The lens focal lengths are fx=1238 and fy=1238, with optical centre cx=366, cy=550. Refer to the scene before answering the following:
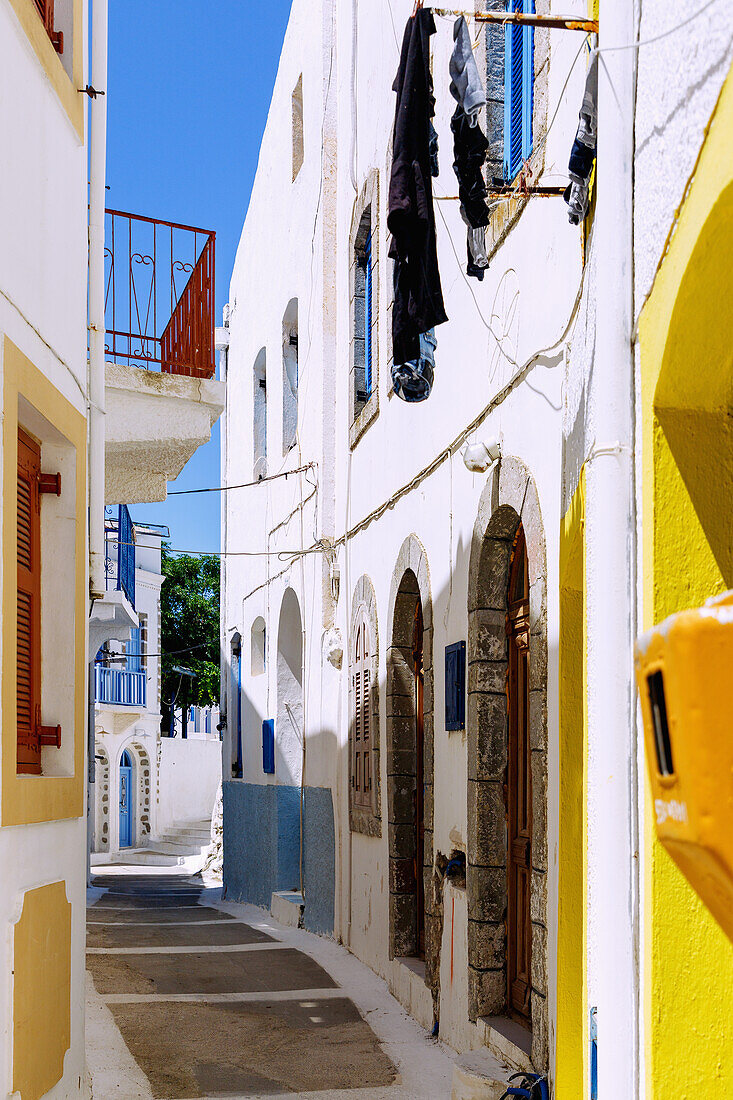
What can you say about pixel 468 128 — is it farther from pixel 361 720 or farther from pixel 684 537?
pixel 361 720

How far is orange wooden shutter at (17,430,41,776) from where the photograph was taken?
5.51 metres

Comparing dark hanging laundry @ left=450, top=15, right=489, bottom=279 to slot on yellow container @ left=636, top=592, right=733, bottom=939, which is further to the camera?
dark hanging laundry @ left=450, top=15, right=489, bottom=279

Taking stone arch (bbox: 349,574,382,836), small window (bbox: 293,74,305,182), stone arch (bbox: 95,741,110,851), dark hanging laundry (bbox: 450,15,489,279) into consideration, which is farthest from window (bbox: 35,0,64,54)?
stone arch (bbox: 95,741,110,851)

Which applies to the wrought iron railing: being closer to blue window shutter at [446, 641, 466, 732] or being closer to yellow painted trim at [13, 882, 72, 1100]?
blue window shutter at [446, 641, 466, 732]

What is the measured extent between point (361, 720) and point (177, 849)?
19628 millimetres

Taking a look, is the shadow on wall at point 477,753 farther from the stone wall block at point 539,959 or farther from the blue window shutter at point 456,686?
the blue window shutter at point 456,686

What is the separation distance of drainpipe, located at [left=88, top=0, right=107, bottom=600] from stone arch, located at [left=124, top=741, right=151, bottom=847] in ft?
80.4

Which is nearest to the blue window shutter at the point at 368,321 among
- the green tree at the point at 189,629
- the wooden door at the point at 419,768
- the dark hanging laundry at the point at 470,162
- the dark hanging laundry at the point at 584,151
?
the wooden door at the point at 419,768

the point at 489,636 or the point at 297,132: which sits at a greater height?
the point at 297,132

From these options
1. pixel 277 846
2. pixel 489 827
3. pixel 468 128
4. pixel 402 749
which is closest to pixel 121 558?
pixel 277 846

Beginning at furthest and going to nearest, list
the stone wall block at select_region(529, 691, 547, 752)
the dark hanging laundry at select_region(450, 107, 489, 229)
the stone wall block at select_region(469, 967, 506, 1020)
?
1. the stone wall block at select_region(469, 967, 506, 1020)
2. the stone wall block at select_region(529, 691, 547, 752)
3. the dark hanging laundry at select_region(450, 107, 489, 229)

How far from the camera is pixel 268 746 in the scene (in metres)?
14.8

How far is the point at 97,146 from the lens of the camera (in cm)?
701

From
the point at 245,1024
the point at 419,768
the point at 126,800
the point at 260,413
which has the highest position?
the point at 260,413
